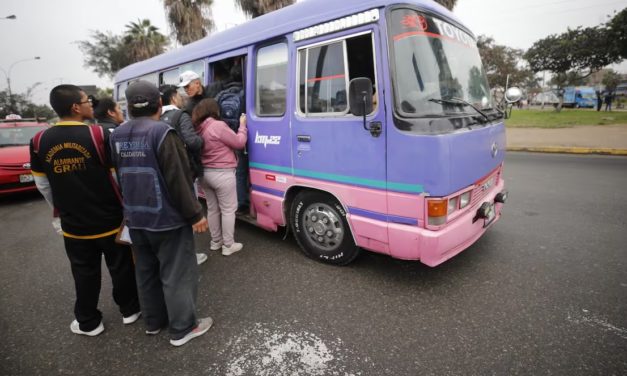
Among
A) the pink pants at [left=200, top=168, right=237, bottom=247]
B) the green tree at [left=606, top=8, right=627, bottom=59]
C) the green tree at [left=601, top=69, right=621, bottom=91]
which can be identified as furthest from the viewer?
the green tree at [left=601, top=69, right=621, bottom=91]

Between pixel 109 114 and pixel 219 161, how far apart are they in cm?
115

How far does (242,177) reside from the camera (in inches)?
163

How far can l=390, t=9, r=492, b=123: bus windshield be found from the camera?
2.59 metres

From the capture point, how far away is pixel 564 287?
2910 mm

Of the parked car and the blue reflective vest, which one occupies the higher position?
the parked car

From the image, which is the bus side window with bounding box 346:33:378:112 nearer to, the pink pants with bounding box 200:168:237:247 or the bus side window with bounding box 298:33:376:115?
the bus side window with bounding box 298:33:376:115

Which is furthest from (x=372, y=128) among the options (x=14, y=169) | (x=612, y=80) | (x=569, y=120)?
(x=612, y=80)

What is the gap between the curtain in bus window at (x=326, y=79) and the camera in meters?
2.93

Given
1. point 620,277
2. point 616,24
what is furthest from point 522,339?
point 616,24

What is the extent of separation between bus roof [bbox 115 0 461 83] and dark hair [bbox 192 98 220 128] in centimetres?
85

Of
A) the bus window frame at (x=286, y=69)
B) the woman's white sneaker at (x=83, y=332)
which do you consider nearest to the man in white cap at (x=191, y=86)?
the bus window frame at (x=286, y=69)

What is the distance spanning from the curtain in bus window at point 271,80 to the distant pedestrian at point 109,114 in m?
1.41

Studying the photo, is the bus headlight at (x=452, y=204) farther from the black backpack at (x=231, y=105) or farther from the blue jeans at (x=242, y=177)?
the black backpack at (x=231, y=105)

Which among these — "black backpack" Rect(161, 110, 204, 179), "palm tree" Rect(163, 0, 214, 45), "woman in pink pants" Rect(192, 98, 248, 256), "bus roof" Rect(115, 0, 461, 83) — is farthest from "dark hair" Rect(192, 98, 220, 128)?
"palm tree" Rect(163, 0, 214, 45)
